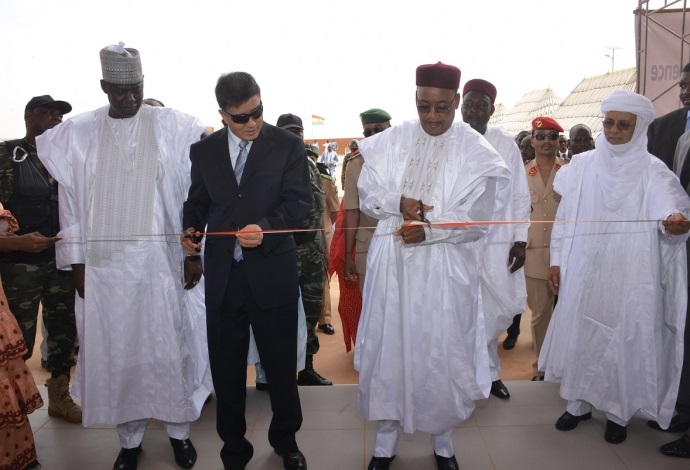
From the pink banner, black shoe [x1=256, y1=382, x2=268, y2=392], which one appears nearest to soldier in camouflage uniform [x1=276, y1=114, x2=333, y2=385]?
black shoe [x1=256, y1=382, x2=268, y2=392]

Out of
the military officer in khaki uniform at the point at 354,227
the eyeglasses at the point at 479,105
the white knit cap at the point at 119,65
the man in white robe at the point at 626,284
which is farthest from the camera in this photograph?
the eyeglasses at the point at 479,105

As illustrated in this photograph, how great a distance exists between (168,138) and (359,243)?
1.65 meters

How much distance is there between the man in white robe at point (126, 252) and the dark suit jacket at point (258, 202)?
0.38m

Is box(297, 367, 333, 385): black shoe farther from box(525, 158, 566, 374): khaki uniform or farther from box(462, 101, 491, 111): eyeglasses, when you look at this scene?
box(462, 101, 491, 111): eyeglasses

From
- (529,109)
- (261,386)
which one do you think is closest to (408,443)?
(261,386)

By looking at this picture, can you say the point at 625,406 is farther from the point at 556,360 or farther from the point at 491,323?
the point at 491,323

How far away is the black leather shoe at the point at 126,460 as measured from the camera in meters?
3.02

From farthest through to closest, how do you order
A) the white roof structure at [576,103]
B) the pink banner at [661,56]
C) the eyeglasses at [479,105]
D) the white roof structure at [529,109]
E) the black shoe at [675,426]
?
the white roof structure at [529,109], the white roof structure at [576,103], the pink banner at [661,56], the eyeglasses at [479,105], the black shoe at [675,426]

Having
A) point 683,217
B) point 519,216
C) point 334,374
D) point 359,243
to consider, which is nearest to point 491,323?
point 519,216

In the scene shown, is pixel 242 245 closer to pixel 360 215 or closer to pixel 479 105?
pixel 360 215

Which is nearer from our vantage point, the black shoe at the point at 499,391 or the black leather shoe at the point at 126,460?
the black leather shoe at the point at 126,460

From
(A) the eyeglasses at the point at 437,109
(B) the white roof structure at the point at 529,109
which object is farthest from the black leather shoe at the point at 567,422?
(B) the white roof structure at the point at 529,109

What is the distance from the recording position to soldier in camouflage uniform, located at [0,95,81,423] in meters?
3.63

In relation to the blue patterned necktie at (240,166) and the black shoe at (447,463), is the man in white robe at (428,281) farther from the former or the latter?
the blue patterned necktie at (240,166)
